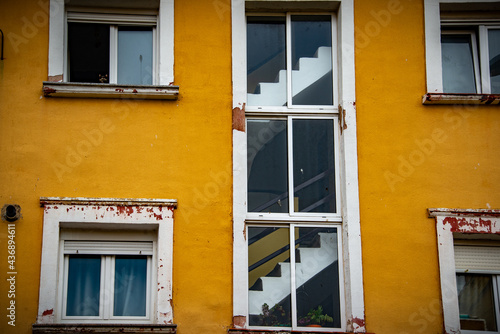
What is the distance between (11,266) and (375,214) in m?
4.23

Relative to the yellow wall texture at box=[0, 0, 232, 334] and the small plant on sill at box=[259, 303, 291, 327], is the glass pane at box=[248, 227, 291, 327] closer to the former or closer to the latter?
the small plant on sill at box=[259, 303, 291, 327]

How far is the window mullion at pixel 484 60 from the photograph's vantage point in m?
8.69

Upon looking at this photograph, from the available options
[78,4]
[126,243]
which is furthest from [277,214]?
[78,4]

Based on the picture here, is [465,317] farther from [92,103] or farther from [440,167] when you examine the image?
[92,103]

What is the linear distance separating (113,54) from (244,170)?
2.30 metres

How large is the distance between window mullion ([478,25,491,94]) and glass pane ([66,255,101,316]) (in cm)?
528

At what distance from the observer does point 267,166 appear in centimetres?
838

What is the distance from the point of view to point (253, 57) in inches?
344

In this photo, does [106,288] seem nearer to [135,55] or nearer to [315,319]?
[315,319]

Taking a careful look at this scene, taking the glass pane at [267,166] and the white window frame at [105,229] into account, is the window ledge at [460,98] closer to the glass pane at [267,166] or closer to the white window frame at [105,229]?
the glass pane at [267,166]

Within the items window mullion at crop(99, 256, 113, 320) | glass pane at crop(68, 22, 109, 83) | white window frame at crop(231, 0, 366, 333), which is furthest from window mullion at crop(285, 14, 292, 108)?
window mullion at crop(99, 256, 113, 320)

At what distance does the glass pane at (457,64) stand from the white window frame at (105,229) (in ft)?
12.7

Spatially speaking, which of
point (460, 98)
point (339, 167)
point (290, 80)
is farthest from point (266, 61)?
point (460, 98)

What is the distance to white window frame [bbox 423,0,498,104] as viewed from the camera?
8398 mm
